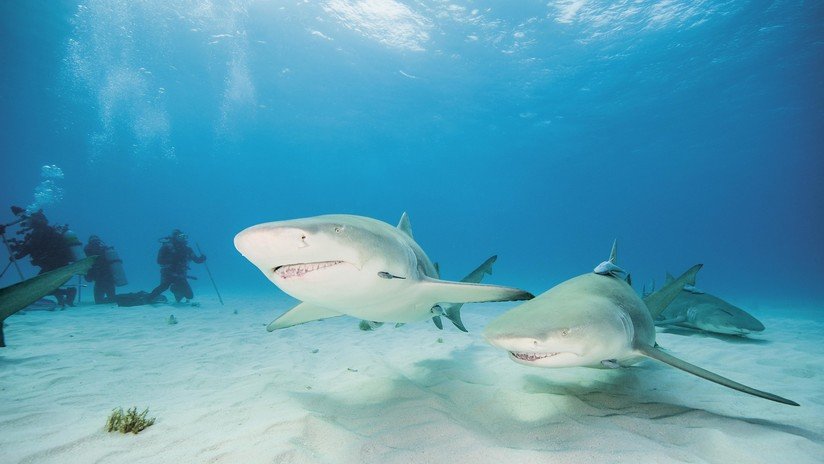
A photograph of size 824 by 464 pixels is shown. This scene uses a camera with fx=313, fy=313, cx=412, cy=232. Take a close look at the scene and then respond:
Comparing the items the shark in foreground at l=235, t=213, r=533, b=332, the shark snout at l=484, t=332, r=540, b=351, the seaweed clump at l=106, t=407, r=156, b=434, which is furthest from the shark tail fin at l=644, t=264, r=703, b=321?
the seaweed clump at l=106, t=407, r=156, b=434

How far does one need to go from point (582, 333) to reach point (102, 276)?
16.3 m

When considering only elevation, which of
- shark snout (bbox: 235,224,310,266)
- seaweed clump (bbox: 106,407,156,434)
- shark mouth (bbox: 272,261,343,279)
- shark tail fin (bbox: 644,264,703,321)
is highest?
shark tail fin (bbox: 644,264,703,321)

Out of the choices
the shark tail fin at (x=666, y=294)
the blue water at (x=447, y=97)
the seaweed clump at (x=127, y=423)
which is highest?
the blue water at (x=447, y=97)

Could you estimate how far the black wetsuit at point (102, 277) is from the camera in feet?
38.5

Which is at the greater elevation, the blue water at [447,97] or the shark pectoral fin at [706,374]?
the blue water at [447,97]

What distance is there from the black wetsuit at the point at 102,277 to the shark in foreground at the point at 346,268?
46.1ft

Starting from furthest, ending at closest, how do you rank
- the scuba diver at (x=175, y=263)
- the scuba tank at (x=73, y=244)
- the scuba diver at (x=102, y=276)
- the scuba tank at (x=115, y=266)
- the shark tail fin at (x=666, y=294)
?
the scuba diver at (x=175, y=263)
the scuba tank at (x=115, y=266)
the scuba diver at (x=102, y=276)
the scuba tank at (x=73, y=244)
the shark tail fin at (x=666, y=294)

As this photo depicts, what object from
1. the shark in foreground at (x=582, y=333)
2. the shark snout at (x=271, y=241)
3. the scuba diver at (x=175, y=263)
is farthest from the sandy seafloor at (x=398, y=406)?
the scuba diver at (x=175, y=263)

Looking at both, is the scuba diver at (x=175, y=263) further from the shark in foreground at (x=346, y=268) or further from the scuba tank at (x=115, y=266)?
the shark in foreground at (x=346, y=268)

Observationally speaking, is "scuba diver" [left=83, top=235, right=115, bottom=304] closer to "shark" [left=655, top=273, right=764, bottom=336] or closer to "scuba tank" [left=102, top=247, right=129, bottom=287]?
"scuba tank" [left=102, top=247, right=129, bottom=287]

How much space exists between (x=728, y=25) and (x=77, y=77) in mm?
58152

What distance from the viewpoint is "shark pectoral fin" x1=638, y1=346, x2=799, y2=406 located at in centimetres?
188

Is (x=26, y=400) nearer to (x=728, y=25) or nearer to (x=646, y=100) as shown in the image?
(x=728, y=25)

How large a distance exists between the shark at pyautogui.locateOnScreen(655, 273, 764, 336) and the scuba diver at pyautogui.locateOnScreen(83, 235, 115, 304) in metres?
17.0
